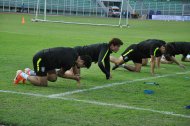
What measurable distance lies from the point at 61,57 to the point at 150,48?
4863mm

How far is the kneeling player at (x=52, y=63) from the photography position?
35.1ft

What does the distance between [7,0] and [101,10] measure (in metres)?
12.8

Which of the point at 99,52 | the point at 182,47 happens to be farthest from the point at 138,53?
the point at 99,52

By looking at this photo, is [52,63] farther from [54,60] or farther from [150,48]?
[150,48]

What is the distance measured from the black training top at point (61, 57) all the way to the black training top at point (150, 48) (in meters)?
4.39

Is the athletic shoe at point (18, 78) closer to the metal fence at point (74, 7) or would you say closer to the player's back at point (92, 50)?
the player's back at point (92, 50)

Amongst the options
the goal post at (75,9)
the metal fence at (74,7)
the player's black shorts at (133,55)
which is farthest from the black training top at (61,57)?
the metal fence at (74,7)

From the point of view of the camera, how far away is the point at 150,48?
15.0m

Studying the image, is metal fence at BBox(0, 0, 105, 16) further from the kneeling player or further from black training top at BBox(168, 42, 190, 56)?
the kneeling player

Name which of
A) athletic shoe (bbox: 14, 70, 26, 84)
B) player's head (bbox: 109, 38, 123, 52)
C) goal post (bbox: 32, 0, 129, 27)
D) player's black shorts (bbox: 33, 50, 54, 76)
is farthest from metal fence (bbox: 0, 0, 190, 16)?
player's black shorts (bbox: 33, 50, 54, 76)

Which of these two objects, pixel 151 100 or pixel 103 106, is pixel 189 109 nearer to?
pixel 151 100

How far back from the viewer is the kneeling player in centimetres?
1071

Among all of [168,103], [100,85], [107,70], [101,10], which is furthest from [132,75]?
[101,10]

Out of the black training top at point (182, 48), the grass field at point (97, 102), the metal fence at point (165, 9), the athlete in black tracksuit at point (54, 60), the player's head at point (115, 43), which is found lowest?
the grass field at point (97, 102)
